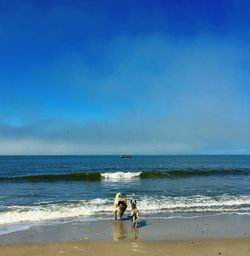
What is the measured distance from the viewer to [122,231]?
1587cm

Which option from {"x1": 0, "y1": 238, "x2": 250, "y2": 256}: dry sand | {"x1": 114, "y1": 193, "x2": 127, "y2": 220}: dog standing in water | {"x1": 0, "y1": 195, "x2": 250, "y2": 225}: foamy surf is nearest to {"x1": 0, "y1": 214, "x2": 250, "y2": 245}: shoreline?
{"x1": 114, "y1": 193, "x2": 127, "y2": 220}: dog standing in water

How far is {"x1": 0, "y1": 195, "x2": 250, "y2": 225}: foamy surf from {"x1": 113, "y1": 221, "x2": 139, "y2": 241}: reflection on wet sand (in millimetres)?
2249

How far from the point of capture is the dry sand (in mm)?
12398

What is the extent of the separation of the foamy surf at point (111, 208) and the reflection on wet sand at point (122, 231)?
2.25 m

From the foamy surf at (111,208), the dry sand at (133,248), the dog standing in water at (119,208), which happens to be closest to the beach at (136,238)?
the dry sand at (133,248)

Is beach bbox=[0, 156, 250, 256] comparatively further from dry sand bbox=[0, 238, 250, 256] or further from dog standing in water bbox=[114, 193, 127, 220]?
dog standing in water bbox=[114, 193, 127, 220]

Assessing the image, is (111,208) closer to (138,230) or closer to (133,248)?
(138,230)

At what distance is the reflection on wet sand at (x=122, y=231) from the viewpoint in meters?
14.7

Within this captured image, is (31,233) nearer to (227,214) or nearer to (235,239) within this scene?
(235,239)

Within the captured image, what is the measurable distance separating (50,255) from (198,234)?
561cm

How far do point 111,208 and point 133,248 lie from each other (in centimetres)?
852

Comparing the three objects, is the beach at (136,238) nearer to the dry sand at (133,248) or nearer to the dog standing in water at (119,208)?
the dry sand at (133,248)

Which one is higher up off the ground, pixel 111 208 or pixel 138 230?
pixel 111 208

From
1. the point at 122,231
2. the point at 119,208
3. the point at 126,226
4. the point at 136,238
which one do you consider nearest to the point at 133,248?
the point at 136,238
